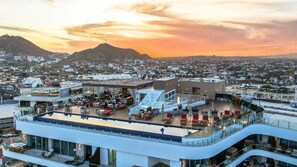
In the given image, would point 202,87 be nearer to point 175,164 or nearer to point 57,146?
point 175,164

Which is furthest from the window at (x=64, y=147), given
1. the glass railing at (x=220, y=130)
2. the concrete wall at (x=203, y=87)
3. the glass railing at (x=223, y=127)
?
the concrete wall at (x=203, y=87)

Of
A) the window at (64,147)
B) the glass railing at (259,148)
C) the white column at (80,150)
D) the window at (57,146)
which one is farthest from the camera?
the window at (57,146)

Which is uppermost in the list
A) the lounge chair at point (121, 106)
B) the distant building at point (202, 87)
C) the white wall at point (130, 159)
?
the distant building at point (202, 87)

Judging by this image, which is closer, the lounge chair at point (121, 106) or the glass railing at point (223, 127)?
the glass railing at point (223, 127)

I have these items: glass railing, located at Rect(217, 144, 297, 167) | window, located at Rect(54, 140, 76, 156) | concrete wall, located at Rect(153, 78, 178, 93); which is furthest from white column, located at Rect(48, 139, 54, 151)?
glass railing, located at Rect(217, 144, 297, 167)

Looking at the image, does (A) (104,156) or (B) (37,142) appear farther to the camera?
(B) (37,142)

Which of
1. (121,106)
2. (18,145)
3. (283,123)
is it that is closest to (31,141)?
(18,145)

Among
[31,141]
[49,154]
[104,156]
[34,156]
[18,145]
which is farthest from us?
[31,141]

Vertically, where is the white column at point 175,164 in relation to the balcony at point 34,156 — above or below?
above

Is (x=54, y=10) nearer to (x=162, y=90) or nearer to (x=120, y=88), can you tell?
(x=120, y=88)

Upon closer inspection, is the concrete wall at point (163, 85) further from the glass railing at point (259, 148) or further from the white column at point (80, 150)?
the white column at point (80, 150)

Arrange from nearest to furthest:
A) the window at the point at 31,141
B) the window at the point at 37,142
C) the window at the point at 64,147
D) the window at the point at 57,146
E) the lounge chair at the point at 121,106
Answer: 1. the window at the point at 64,147
2. the window at the point at 57,146
3. the window at the point at 37,142
4. the window at the point at 31,141
5. the lounge chair at the point at 121,106

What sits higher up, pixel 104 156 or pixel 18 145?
pixel 104 156
